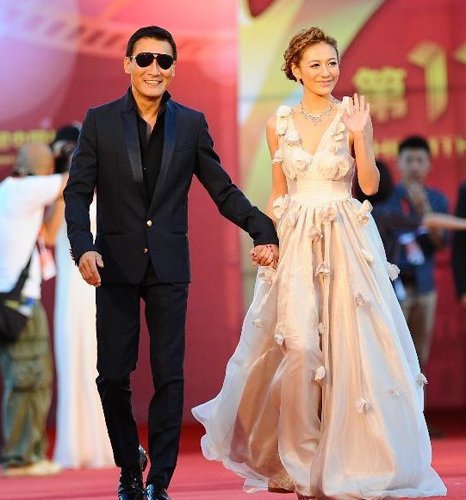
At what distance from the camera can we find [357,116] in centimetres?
557

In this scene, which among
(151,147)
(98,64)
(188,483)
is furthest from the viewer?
Result: (98,64)

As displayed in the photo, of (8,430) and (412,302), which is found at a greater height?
(412,302)

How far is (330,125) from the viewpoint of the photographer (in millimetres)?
5648

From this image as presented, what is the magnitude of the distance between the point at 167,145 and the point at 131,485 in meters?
1.30

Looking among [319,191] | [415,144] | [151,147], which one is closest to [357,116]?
[319,191]

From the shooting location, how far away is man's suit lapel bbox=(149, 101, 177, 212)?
17.2 feet

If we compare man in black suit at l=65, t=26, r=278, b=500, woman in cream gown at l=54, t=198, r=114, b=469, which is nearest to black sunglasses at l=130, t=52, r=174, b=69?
man in black suit at l=65, t=26, r=278, b=500

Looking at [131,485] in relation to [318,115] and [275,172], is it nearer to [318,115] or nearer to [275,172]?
[275,172]

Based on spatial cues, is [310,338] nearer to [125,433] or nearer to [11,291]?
[125,433]

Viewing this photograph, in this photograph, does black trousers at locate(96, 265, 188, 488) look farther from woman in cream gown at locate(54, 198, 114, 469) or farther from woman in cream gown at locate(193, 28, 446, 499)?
woman in cream gown at locate(54, 198, 114, 469)

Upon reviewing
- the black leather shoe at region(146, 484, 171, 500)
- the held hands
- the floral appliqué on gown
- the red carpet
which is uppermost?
the held hands

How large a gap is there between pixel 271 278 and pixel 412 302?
376 cm

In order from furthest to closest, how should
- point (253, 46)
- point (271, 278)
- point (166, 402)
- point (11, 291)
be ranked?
point (253, 46) → point (11, 291) → point (271, 278) → point (166, 402)

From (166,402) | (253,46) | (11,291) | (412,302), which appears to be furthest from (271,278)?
(253,46)
